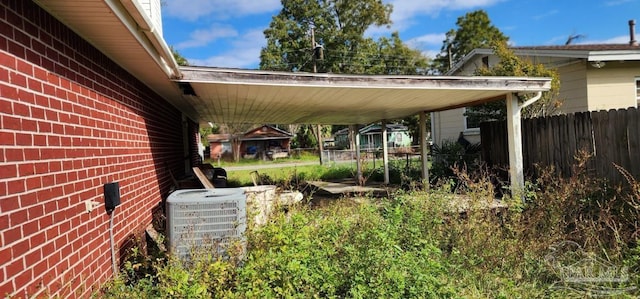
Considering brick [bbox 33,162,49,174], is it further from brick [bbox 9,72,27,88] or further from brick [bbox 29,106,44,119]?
brick [bbox 9,72,27,88]

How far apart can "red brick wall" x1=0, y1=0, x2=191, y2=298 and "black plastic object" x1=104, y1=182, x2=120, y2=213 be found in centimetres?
6

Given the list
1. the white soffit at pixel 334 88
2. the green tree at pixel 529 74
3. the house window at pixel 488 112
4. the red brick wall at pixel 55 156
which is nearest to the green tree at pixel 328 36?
the house window at pixel 488 112

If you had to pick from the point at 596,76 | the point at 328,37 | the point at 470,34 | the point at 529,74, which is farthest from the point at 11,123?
the point at 470,34

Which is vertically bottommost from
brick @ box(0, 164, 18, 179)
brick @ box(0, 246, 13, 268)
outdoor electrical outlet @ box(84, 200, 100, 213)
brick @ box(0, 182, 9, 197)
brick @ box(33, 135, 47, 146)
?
brick @ box(0, 246, 13, 268)

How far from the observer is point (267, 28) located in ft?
101

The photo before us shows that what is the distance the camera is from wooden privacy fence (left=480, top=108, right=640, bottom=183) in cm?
545

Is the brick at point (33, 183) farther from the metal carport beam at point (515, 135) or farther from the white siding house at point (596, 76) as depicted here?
the white siding house at point (596, 76)

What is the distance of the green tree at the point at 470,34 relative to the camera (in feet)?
112

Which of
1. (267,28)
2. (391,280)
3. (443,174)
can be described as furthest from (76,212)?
(267,28)

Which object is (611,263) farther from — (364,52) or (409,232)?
(364,52)

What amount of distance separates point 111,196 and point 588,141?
663cm

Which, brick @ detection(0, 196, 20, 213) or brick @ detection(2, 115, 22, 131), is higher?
brick @ detection(2, 115, 22, 131)

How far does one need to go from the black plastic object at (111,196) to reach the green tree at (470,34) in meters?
33.8

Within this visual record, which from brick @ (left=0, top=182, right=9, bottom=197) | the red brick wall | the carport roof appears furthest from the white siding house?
brick @ (left=0, top=182, right=9, bottom=197)
